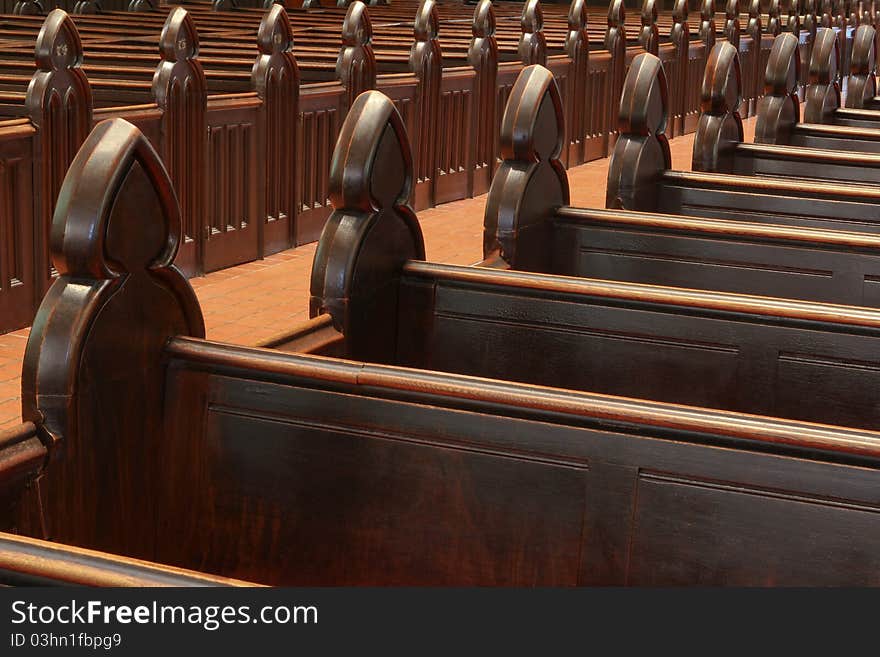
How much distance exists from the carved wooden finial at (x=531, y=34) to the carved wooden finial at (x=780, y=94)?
2.58 m

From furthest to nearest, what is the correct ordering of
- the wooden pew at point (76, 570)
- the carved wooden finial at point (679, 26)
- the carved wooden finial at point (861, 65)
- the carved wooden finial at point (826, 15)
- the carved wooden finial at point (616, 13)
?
the carved wooden finial at point (826, 15) → the carved wooden finial at point (679, 26) → the carved wooden finial at point (616, 13) → the carved wooden finial at point (861, 65) → the wooden pew at point (76, 570)

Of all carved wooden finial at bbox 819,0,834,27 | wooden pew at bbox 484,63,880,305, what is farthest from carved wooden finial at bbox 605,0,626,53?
wooden pew at bbox 484,63,880,305

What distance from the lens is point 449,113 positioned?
7.02 metres

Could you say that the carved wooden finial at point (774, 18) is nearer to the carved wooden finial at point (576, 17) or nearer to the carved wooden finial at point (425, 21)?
the carved wooden finial at point (576, 17)

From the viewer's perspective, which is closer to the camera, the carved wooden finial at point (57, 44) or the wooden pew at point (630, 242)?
the wooden pew at point (630, 242)

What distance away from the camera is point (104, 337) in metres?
1.72

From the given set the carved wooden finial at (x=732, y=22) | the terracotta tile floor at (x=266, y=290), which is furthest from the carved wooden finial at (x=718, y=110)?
the carved wooden finial at (x=732, y=22)

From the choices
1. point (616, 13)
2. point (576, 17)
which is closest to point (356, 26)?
point (576, 17)

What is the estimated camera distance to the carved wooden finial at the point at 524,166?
115 inches

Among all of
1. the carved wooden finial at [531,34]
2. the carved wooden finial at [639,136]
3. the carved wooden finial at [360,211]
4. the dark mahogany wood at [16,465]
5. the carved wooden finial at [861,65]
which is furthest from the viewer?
the carved wooden finial at [531,34]

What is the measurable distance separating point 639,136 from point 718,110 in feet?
2.64

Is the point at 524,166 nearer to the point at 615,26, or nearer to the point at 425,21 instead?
the point at 425,21

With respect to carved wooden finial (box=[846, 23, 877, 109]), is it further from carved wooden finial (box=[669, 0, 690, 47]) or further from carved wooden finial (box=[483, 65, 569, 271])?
carved wooden finial (box=[483, 65, 569, 271])

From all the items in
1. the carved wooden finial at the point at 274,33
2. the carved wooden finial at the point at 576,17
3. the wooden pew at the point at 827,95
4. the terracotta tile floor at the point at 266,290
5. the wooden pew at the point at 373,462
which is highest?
the carved wooden finial at the point at 576,17
